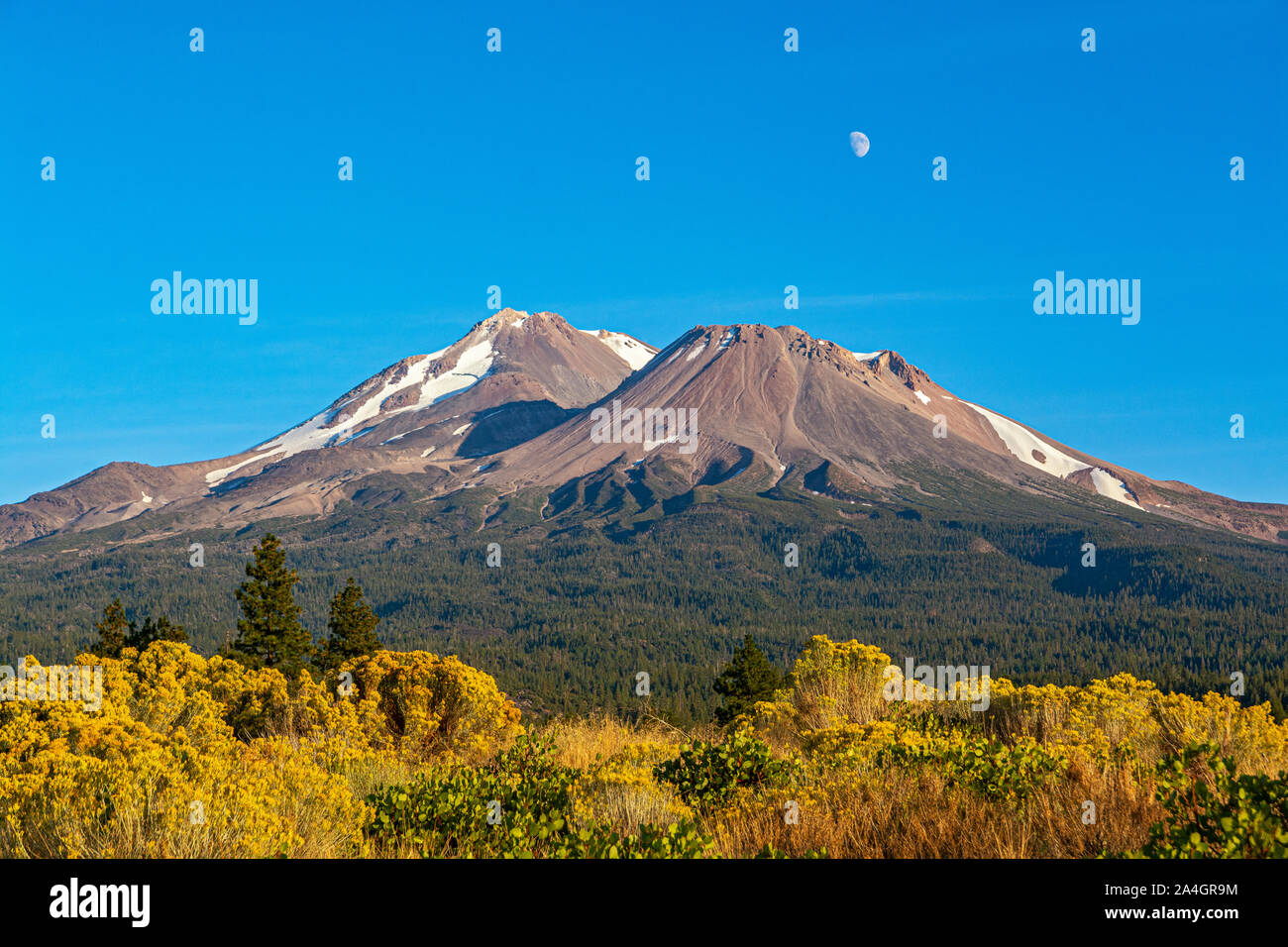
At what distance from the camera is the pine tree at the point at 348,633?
33969mm

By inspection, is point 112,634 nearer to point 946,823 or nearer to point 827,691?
point 827,691

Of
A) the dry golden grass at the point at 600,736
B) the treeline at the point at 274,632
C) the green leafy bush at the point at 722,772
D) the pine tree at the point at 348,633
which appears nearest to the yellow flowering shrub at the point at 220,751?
the dry golden grass at the point at 600,736

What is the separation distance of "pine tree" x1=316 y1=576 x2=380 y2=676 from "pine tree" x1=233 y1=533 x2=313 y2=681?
4.24 ft

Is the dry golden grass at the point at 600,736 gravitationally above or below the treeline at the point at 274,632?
below

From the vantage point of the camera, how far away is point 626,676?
185m

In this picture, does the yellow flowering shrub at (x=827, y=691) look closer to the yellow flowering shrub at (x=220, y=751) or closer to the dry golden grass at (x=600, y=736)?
the dry golden grass at (x=600, y=736)

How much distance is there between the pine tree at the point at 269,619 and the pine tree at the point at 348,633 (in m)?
1.29

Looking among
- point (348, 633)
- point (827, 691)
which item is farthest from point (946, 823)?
point (348, 633)

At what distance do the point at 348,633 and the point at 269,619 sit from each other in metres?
3.94

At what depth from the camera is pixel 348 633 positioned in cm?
3522

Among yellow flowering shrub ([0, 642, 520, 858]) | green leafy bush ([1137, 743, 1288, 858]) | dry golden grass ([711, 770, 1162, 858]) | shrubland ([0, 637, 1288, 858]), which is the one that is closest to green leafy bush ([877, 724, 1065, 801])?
shrubland ([0, 637, 1288, 858])

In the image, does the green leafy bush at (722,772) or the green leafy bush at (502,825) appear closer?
the green leafy bush at (502,825)
